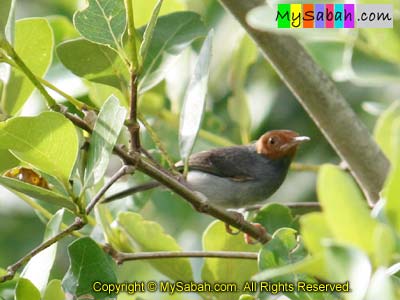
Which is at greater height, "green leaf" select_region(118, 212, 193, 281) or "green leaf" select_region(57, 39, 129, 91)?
"green leaf" select_region(57, 39, 129, 91)

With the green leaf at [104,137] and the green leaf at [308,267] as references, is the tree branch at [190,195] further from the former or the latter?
the green leaf at [308,267]

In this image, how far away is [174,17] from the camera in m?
2.79

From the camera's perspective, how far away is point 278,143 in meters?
4.58

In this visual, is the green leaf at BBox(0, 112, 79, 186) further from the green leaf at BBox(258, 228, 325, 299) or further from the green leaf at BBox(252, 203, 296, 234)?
the green leaf at BBox(252, 203, 296, 234)

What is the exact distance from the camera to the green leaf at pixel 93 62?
93.9 inches

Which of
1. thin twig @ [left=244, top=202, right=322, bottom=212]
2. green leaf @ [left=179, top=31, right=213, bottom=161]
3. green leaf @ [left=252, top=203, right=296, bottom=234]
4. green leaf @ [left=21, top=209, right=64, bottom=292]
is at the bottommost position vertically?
thin twig @ [left=244, top=202, right=322, bottom=212]

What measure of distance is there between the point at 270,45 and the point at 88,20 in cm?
85

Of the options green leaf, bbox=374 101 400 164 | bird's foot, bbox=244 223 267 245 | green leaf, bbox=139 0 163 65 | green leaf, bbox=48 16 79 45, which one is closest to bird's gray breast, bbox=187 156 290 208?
green leaf, bbox=48 16 79 45

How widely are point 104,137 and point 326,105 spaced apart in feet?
3.51

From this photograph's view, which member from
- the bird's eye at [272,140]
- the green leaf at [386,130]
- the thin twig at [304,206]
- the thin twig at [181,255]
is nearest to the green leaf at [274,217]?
the thin twig at [304,206]

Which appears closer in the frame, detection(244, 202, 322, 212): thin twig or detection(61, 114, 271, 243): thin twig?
detection(61, 114, 271, 243): thin twig

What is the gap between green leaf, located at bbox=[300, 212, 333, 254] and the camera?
3.86 ft

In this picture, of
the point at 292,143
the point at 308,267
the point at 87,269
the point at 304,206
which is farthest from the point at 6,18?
the point at 292,143

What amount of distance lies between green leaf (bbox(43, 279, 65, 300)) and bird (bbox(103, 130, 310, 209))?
2.11 meters
